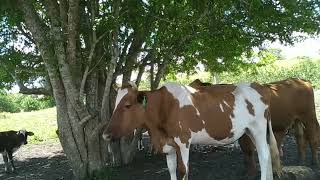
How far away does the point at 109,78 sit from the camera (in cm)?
919

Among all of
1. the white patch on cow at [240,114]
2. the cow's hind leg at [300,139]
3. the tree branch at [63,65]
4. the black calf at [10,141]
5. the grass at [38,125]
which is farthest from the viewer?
the grass at [38,125]

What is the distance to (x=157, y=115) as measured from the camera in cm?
694

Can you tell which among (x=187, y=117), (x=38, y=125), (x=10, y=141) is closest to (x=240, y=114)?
(x=187, y=117)

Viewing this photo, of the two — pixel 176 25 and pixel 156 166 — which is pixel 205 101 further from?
pixel 156 166

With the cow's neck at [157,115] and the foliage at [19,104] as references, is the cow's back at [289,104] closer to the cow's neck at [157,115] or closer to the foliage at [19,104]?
the cow's neck at [157,115]

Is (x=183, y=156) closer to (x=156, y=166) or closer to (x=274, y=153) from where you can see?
(x=274, y=153)

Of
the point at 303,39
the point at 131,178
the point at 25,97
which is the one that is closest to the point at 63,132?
the point at 131,178

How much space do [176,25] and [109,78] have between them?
1.68 m

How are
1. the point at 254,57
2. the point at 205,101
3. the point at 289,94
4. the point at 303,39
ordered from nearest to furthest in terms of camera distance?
1. the point at 205,101
2. the point at 289,94
3. the point at 303,39
4. the point at 254,57

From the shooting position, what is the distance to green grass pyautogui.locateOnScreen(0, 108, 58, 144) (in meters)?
20.7

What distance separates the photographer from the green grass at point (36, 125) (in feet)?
68.0

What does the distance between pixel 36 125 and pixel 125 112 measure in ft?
62.4

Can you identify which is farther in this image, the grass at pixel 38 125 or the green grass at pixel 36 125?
the green grass at pixel 36 125

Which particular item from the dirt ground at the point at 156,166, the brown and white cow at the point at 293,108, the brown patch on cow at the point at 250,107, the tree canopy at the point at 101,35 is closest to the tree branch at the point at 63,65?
the tree canopy at the point at 101,35
